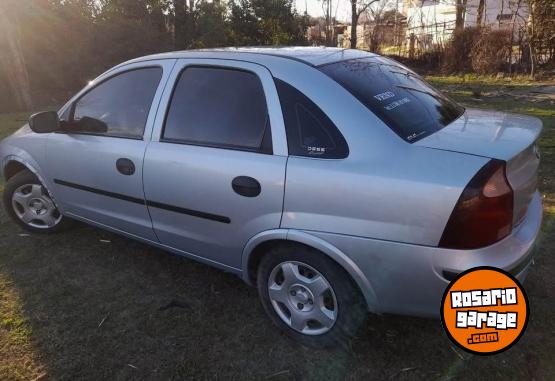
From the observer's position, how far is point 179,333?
2738 mm

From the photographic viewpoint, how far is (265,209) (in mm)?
2398

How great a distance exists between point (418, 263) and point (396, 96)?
1.02m

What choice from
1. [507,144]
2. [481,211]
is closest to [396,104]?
[507,144]

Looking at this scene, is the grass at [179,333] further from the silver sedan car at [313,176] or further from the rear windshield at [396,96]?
the rear windshield at [396,96]

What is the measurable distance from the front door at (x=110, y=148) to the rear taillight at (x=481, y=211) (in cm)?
203

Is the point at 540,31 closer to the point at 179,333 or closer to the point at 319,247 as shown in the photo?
the point at 319,247

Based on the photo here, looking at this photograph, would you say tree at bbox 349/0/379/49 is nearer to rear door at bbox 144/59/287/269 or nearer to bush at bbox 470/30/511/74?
bush at bbox 470/30/511/74

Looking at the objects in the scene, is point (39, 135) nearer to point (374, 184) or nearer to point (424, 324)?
point (374, 184)

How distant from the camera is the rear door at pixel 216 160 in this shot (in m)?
2.42

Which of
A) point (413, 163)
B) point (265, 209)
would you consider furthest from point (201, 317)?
point (413, 163)

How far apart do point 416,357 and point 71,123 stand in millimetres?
3070

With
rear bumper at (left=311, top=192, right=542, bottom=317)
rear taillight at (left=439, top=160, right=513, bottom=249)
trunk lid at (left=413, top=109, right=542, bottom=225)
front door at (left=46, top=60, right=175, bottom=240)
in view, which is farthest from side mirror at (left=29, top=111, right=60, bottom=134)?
rear taillight at (left=439, top=160, right=513, bottom=249)

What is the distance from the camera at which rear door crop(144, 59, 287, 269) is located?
2.42 metres

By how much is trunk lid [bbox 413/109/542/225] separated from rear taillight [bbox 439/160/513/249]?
0.08 metres
